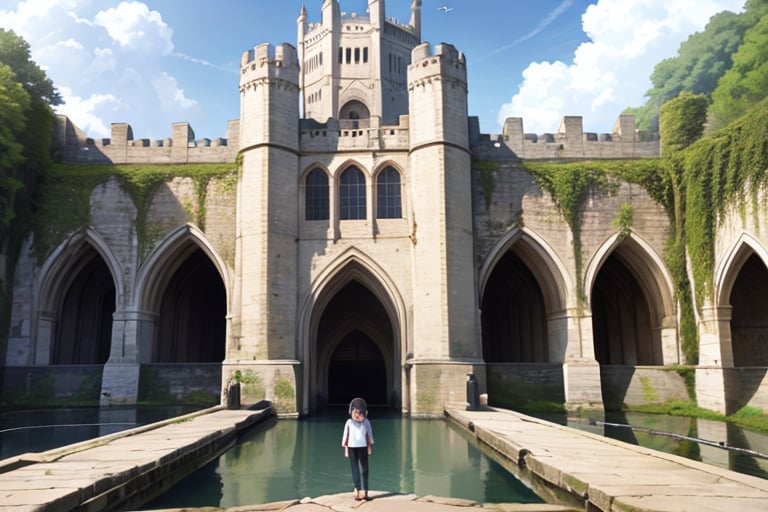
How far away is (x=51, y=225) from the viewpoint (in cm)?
2130

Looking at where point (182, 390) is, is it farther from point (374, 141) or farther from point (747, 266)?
point (747, 266)

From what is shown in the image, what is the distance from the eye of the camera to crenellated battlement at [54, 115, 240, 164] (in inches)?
869

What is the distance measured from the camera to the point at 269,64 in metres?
20.5

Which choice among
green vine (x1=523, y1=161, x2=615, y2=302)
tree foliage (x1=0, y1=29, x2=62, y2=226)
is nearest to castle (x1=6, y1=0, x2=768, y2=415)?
green vine (x1=523, y1=161, x2=615, y2=302)

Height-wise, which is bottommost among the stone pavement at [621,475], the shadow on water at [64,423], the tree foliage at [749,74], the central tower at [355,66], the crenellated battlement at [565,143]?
the shadow on water at [64,423]

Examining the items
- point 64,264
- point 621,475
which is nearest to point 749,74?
point 621,475

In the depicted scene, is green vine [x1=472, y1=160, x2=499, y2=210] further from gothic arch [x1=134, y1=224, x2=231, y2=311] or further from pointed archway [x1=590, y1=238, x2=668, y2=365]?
gothic arch [x1=134, y1=224, x2=231, y2=311]

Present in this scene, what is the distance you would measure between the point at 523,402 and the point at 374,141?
940 cm

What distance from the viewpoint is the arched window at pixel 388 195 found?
824 inches

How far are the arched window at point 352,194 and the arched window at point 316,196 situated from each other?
1.68 ft

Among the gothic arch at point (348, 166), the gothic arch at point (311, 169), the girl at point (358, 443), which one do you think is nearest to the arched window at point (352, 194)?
the gothic arch at point (348, 166)

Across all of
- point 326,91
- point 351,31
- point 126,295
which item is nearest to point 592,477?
point 126,295

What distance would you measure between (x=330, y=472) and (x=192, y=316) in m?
19.1

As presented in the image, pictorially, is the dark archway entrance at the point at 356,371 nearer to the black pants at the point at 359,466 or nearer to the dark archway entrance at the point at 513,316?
the dark archway entrance at the point at 513,316
